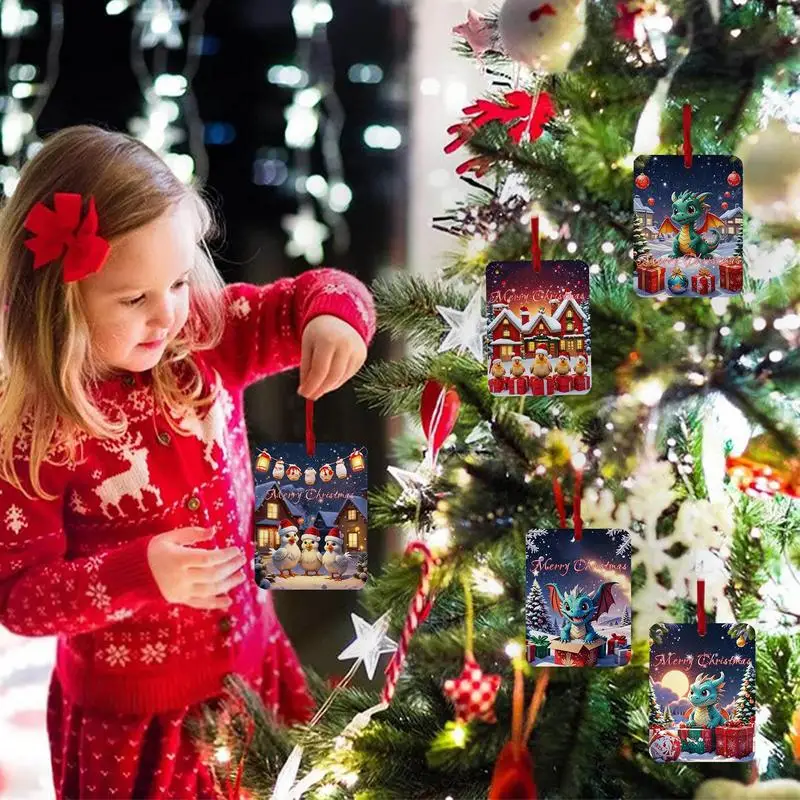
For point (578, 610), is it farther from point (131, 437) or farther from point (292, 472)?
point (131, 437)

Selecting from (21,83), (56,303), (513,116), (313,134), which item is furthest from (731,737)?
(21,83)

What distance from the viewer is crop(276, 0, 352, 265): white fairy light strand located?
1.46 meters

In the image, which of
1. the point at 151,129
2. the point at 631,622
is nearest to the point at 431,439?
the point at 631,622

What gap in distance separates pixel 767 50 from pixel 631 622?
1.93 ft

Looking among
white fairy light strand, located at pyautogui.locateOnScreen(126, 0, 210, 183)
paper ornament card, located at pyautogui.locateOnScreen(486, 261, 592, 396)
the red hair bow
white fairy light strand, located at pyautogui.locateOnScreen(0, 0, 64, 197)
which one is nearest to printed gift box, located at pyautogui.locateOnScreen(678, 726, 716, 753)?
paper ornament card, located at pyautogui.locateOnScreen(486, 261, 592, 396)

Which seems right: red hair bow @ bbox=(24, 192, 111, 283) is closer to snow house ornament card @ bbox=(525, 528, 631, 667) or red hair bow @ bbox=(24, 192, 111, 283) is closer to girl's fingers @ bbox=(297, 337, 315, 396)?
girl's fingers @ bbox=(297, 337, 315, 396)

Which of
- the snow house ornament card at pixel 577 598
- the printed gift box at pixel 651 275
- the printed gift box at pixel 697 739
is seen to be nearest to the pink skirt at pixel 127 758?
the snow house ornament card at pixel 577 598

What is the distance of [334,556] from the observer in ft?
3.74

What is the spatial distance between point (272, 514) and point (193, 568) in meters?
0.11

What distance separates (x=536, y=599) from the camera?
1.09 meters

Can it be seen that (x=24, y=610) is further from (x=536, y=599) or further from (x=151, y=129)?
(x=151, y=129)

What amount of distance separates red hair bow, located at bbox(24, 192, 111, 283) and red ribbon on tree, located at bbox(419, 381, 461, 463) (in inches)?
14.0

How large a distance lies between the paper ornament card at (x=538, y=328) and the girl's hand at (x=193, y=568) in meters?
0.36

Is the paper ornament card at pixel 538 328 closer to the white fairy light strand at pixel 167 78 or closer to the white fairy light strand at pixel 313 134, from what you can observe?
the white fairy light strand at pixel 313 134
